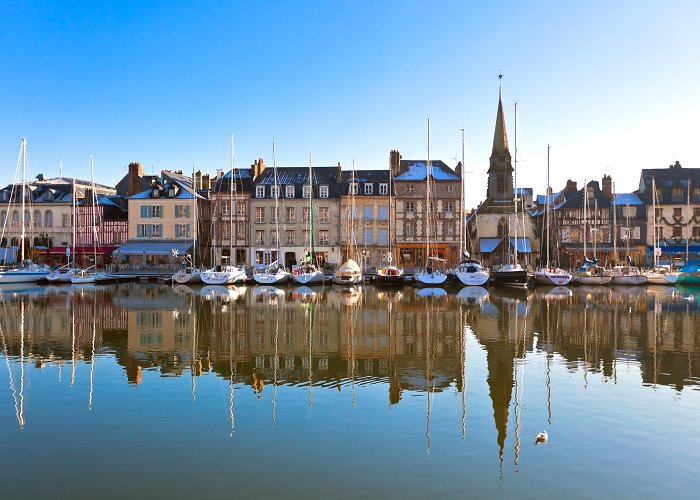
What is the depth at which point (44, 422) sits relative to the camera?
1067 centimetres

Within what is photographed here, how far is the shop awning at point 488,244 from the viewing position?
60750mm

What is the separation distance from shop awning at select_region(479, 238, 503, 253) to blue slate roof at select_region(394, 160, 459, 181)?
8135mm

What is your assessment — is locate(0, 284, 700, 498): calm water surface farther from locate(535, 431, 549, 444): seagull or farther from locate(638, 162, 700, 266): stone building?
locate(638, 162, 700, 266): stone building

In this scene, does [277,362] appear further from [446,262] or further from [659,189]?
[659,189]

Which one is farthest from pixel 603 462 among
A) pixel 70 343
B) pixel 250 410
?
pixel 70 343

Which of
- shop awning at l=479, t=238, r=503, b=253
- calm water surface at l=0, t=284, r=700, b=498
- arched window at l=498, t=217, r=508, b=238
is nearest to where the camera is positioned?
calm water surface at l=0, t=284, r=700, b=498

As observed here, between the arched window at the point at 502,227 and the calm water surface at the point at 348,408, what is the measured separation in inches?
1506

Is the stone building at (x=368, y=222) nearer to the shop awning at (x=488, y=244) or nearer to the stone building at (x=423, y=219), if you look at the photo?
the stone building at (x=423, y=219)

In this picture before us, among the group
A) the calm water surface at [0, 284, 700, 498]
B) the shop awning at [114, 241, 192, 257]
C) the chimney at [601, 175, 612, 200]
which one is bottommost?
the calm water surface at [0, 284, 700, 498]

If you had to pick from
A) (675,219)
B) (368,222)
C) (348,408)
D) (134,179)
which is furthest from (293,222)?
(348,408)

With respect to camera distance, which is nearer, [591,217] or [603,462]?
[603,462]

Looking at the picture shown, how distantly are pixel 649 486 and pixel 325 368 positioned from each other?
881cm

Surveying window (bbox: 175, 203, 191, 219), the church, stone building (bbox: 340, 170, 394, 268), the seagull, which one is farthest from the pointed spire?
the seagull

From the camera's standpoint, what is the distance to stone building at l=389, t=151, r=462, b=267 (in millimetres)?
58719
